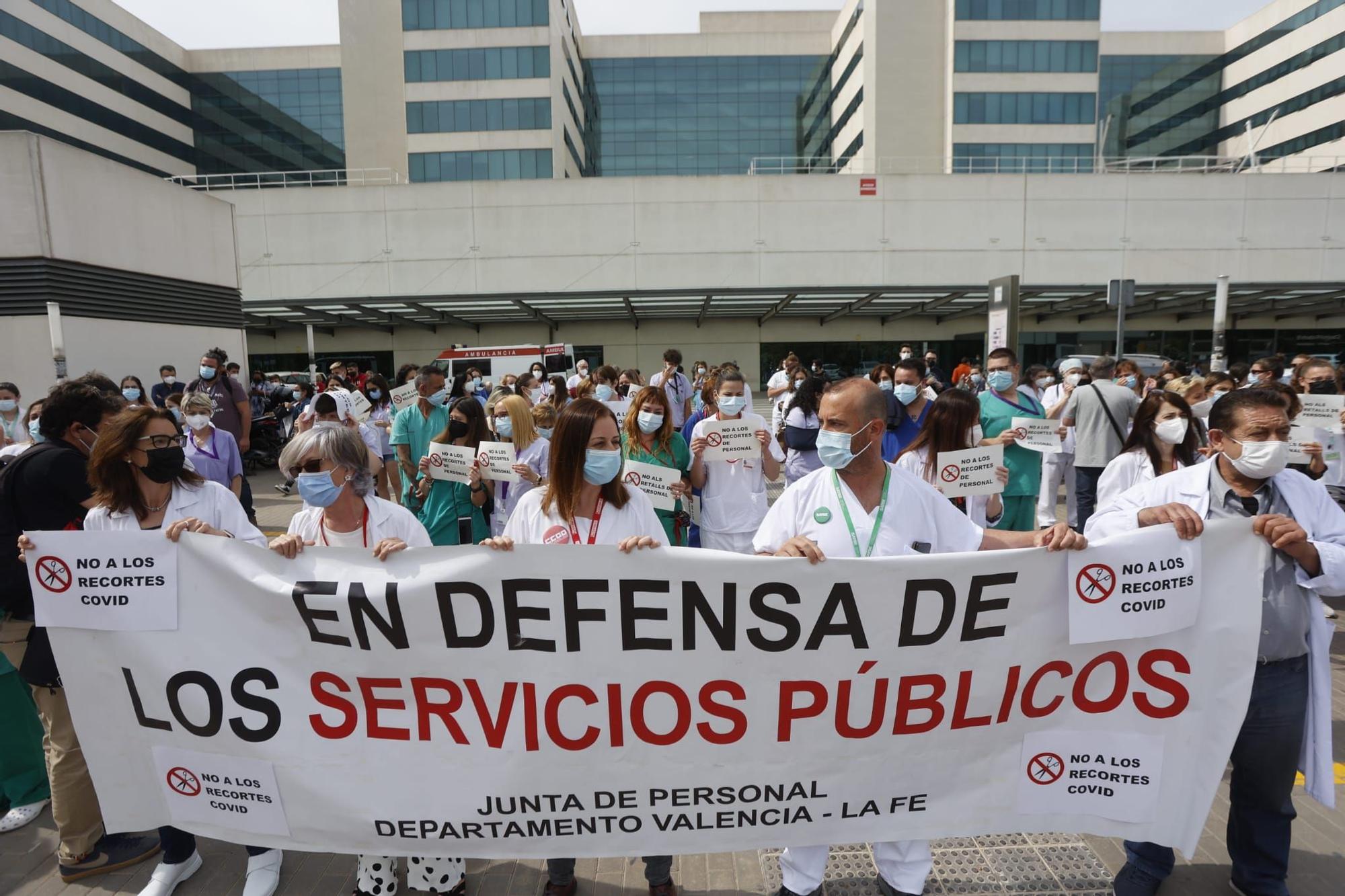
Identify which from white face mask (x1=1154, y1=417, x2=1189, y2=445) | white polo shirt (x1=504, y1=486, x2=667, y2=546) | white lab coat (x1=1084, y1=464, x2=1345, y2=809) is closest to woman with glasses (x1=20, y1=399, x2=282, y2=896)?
white polo shirt (x1=504, y1=486, x2=667, y2=546)

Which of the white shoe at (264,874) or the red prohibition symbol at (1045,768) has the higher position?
the red prohibition symbol at (1045,768)

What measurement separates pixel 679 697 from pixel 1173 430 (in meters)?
3.87

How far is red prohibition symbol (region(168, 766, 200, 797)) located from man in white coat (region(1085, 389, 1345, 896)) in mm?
3549

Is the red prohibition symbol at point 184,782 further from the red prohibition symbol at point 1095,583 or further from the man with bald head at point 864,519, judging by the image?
the red prohibition symbol at point 1095,583

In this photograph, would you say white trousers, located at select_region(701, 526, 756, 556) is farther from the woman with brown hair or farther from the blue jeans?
the blue jeans

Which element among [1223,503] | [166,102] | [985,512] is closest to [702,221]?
[985,512]

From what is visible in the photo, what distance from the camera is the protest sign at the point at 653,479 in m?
4.54

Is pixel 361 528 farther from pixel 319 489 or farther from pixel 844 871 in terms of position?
pixel 844 871

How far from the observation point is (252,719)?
2.79 meters

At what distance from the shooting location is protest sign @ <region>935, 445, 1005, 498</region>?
15.8 ft

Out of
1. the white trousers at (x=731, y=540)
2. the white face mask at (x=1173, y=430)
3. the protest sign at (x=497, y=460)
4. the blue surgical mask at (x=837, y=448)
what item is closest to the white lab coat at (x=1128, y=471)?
the white face mask at (x=1173, y=430)

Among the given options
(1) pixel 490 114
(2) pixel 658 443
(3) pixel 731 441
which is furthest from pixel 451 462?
(1) pixel 490 114

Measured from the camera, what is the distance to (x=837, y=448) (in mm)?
2734

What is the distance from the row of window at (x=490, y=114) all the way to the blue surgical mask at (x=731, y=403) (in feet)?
134
